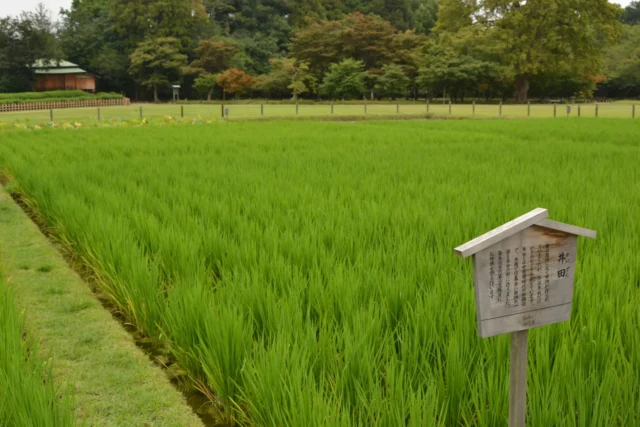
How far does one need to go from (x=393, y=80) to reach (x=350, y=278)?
38872 mm

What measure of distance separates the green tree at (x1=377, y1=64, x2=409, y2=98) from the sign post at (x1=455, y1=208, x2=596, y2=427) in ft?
131

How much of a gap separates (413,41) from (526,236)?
43908 mm

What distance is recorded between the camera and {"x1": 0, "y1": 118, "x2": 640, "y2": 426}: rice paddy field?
1.80 meters

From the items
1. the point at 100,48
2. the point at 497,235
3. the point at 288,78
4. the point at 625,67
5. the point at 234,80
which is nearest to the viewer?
the point at 497,235

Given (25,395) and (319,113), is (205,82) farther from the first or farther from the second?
(25,395)

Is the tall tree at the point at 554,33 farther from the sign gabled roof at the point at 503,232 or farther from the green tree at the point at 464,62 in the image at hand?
the sign gabled roof at the point at 503,232

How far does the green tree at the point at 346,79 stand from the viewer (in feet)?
131

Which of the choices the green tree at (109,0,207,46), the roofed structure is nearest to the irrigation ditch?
the roofed structure

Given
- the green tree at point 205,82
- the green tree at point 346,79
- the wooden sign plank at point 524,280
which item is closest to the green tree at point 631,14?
the green tree at point 346,79

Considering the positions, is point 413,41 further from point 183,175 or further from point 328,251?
point 328,251

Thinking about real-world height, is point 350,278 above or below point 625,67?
below

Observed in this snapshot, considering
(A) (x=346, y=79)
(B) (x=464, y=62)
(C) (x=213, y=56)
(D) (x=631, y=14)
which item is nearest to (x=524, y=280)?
(B) (x=464, y=62)

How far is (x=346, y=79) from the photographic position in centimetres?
4003

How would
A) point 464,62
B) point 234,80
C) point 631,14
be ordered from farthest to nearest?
point 631,14
point 234,80
point 464,62
